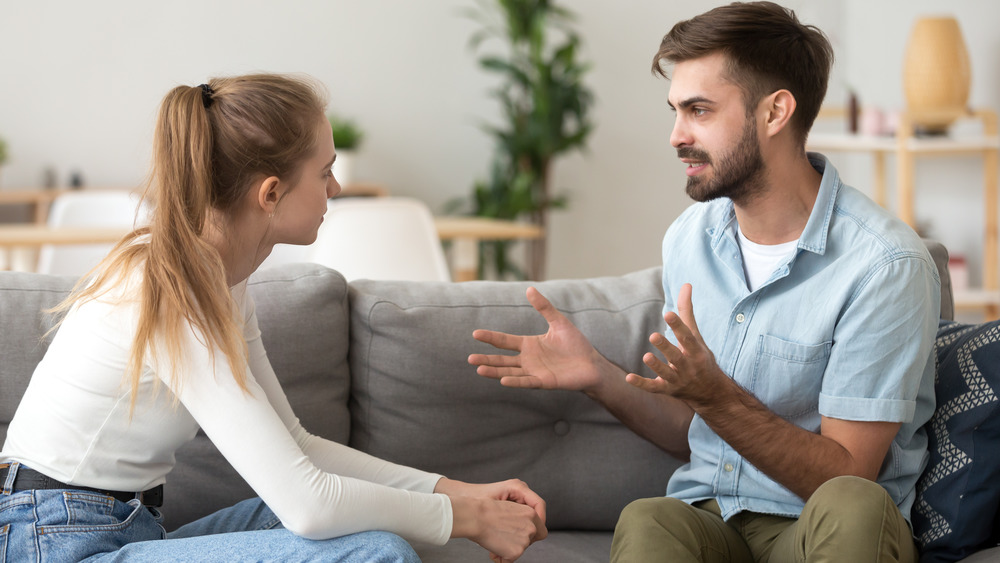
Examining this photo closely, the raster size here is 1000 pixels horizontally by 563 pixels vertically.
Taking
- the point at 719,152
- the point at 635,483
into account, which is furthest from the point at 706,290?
the point at 635,483

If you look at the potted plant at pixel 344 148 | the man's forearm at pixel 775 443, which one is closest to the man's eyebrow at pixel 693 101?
the man's forearm at pixel 775 443

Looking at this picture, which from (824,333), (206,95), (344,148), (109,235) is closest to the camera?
(206,95)

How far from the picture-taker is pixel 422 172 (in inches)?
204

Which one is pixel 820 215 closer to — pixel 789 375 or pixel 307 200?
pixel 789 375

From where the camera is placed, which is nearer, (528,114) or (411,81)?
(528,114)

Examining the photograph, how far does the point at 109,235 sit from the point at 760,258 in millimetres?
2095

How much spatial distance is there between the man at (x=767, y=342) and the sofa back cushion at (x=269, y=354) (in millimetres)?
303

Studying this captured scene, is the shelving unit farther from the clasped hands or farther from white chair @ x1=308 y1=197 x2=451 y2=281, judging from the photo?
the clasped hands

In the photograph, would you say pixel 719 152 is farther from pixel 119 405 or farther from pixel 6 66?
pixel 6 66

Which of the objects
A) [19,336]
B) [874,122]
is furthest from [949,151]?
[19,336]

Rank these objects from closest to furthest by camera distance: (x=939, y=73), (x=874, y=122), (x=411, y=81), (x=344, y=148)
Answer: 1. (x=939, y=73)
2. (x=874, y=122)
3. (x=344, y=148)
4. (x=411, y=81)

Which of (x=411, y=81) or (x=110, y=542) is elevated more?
(x=411, y=81)

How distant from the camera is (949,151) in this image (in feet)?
13.0

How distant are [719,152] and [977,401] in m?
0.51
